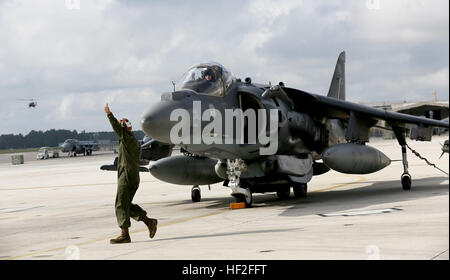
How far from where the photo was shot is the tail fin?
2388 cm

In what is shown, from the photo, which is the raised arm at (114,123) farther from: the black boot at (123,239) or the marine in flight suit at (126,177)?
the black boot at (123,239)

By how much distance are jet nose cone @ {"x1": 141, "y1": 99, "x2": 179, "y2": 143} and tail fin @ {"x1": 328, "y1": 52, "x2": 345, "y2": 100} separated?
39.5 ft

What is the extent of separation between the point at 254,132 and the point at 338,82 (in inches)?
370

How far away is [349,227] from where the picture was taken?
33.4 feet

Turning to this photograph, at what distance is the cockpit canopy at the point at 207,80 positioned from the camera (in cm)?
1465

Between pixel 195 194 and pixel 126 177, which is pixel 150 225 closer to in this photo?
pixel 126 177

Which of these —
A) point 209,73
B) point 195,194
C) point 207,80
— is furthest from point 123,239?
point 195,194

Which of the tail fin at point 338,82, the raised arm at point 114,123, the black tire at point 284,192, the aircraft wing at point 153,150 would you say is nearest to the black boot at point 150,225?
the raised arm at point 114,123

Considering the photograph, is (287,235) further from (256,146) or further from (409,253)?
(256,146)

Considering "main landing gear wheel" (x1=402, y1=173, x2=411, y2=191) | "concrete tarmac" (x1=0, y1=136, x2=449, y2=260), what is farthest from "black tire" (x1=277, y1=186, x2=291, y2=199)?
"main landing gear wheel" (x1=402, y1=173, x2=411, y2=191)

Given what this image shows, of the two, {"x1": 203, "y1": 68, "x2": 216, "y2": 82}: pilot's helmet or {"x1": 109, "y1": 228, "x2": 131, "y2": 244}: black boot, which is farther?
{"x1": 203, "y1": 68, "x2": 216, "y2": 82}: pilot's helmet

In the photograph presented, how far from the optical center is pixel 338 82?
24109 mm

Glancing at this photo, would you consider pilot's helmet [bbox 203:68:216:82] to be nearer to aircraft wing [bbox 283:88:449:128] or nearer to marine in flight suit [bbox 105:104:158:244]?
aircraft wing [bbox 283:88:449:128]
